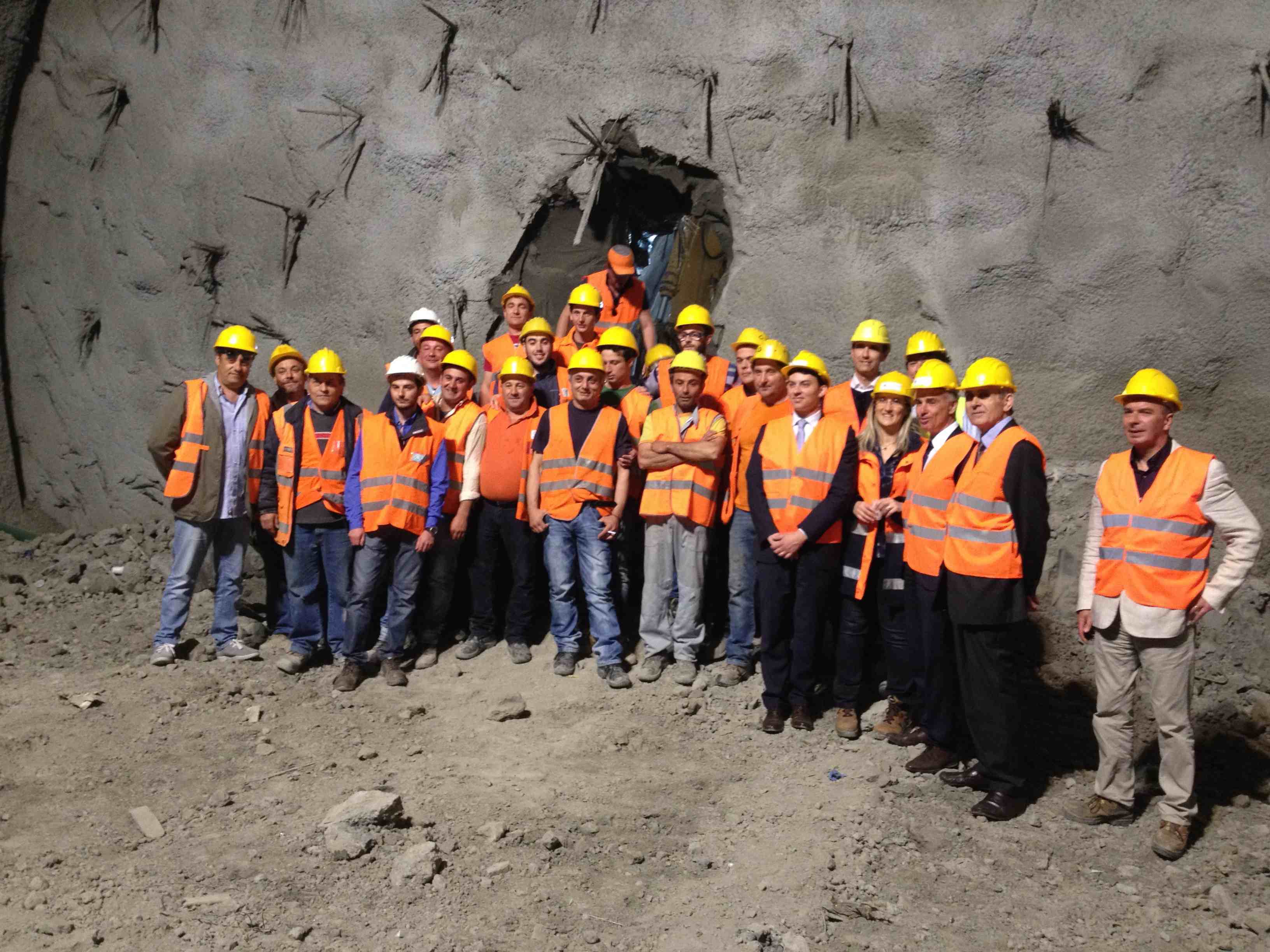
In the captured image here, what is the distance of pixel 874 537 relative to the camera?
17.7 ft

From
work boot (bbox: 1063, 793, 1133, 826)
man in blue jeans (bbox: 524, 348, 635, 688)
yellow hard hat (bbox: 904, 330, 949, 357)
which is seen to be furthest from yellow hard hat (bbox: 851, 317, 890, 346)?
work boot (bbox: 1063, 793, 1133, 826)

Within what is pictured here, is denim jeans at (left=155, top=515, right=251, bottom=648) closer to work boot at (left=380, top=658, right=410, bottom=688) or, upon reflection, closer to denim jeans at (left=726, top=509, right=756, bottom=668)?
work boot at (left=380, top=658, right=410, bottom=688)

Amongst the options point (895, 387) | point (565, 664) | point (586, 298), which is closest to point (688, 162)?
point (586, 298)

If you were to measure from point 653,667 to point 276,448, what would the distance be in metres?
2.68

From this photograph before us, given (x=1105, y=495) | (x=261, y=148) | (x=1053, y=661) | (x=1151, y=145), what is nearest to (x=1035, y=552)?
(x=1105, y=495)

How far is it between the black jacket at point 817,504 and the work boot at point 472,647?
199 cm

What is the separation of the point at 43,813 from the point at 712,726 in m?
3.23

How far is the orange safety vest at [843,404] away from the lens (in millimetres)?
5863

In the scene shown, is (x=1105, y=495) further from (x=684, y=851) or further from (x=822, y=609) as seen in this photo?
(x=684, y=851)

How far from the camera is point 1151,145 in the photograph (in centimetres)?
642

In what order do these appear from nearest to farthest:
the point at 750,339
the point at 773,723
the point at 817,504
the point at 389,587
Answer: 1. the point at 817,504
2. the point at 773,723
3. the point at 389,587
4. the point at 750,339

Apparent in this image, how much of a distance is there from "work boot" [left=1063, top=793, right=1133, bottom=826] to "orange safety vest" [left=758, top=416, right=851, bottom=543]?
1.70 m

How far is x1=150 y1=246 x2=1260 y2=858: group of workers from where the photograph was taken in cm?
446

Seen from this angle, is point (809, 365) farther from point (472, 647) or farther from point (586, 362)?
point (472, 647)
